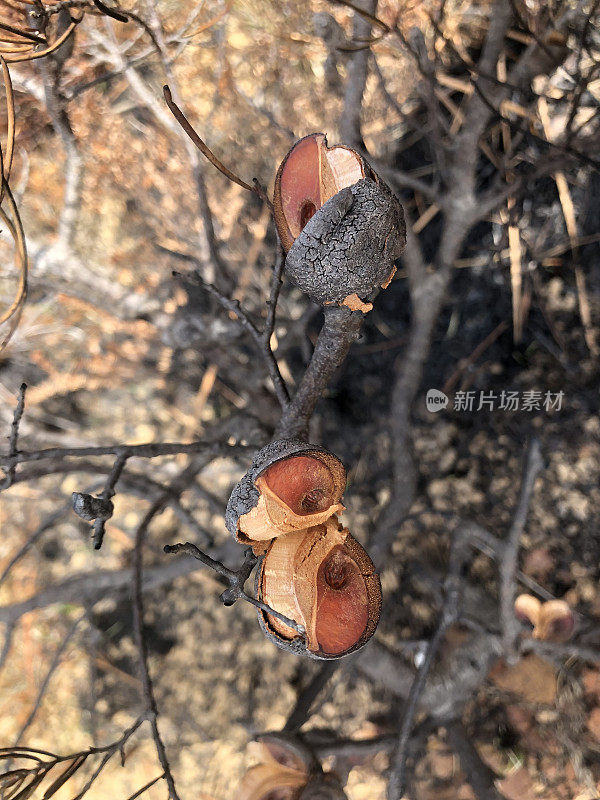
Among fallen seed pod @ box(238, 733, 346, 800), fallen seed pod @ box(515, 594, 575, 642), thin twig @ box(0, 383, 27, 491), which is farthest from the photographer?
fallen seed pod @ box(515, 594, 575, 642)

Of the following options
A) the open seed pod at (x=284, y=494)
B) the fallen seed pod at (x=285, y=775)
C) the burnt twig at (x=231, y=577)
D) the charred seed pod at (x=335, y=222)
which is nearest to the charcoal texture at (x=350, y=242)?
the charred seed pod at (x=335, y=222)

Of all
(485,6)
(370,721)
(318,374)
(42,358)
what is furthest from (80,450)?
(485,6)

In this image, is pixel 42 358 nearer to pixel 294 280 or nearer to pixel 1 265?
pixel 1 265

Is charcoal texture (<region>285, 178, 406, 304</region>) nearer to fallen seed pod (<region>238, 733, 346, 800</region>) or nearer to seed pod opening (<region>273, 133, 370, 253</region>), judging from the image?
seed pod opening (<region>273, 133, 370, 253</region>)

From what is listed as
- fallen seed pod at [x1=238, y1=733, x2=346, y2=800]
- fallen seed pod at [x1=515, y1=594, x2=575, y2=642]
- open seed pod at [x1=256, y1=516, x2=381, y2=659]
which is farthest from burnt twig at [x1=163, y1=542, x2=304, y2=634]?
fallen seed pod at [x1=515, y1=594, x2=575, y2=642]

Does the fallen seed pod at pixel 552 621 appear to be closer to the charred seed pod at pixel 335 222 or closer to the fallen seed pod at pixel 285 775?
the fallen seed pod at pixel 285 775

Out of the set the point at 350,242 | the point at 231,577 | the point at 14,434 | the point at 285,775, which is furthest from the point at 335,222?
the point at 285,775

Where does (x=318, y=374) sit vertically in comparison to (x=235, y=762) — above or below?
above
